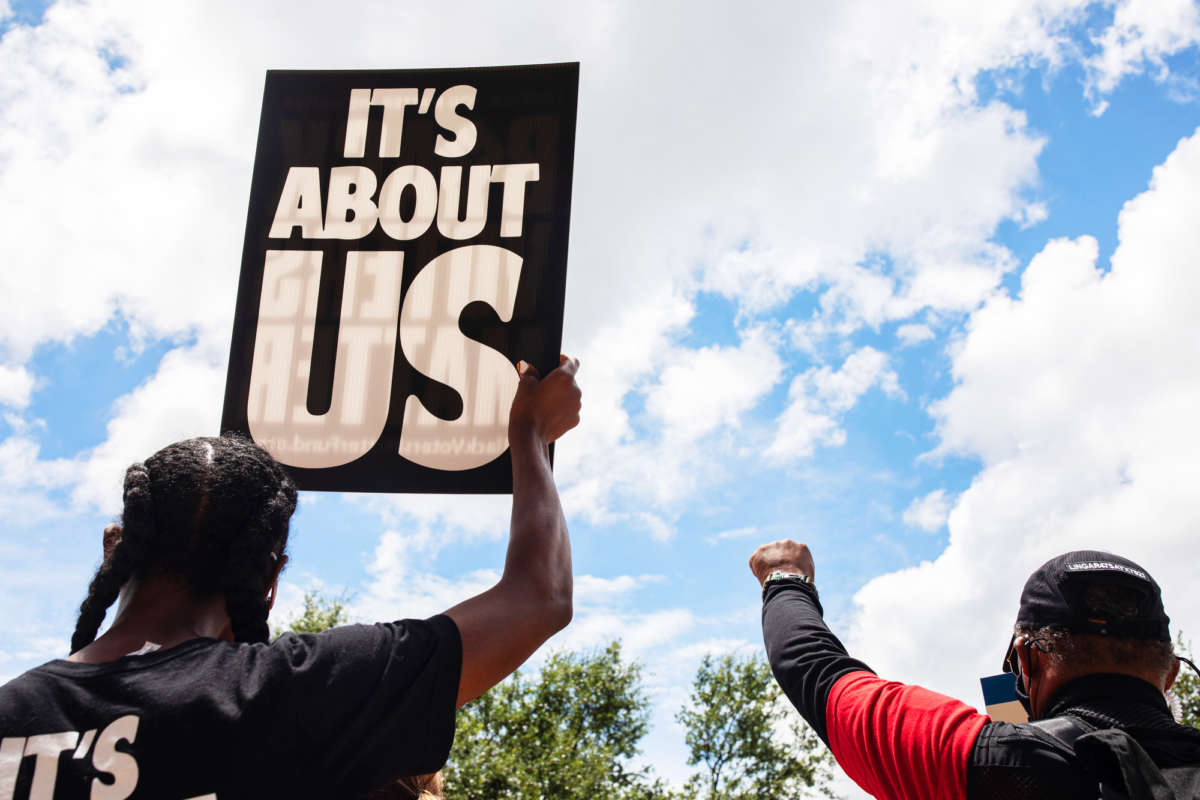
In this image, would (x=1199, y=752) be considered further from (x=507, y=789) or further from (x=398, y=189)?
(x=507, y=789)

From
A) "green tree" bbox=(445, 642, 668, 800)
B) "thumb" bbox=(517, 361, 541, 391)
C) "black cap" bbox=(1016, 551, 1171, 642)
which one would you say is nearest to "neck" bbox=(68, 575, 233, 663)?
"thumb" bbox=(517, 361, 541, 391)

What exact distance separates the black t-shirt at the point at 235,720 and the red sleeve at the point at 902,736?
1.03m

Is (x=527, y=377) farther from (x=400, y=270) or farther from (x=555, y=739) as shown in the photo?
(x=555, y=739)

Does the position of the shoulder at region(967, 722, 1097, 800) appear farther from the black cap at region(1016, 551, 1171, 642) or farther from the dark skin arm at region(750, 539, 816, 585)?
the dark skin arm at region(750, 539, 816, 585)

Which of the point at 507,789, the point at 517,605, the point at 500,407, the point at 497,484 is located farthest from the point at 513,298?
the point at 507,789

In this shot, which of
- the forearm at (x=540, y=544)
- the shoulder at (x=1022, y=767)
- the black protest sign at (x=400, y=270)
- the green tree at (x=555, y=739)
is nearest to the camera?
the forearm at (x=540, y=544)

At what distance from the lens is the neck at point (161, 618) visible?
1608 millimetres

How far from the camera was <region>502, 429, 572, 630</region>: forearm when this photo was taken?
5.67 ft

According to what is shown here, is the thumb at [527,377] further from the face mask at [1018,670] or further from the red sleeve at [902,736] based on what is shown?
the face mask at [1018,670]

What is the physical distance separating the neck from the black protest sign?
0.95 m

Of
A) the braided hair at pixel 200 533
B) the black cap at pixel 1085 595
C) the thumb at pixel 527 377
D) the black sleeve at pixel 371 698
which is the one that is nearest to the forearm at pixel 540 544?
the black sleeve at pixel 371 698

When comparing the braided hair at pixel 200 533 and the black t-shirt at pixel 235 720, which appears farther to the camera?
the braided hair at pixel 200 533

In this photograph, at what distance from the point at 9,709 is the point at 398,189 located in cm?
189

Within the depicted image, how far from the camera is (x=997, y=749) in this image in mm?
1934
